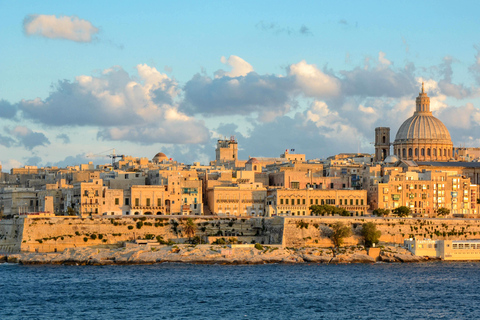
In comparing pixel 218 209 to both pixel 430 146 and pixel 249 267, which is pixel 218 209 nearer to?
pixel 249 267

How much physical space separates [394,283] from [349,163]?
4650cm

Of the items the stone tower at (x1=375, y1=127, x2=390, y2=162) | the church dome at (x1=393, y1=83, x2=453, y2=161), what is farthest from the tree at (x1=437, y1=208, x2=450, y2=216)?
the stone tower at (x1=375, y1=127, x2=390, y2=162)

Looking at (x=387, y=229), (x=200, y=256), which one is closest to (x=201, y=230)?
(x=200, y=256)

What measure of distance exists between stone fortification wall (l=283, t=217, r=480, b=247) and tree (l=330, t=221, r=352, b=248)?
526mm

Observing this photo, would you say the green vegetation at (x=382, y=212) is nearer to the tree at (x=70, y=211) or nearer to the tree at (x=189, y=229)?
the tree at (x=189, y=229)

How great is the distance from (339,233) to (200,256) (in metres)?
12.9

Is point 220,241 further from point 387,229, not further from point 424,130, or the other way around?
point 424,130

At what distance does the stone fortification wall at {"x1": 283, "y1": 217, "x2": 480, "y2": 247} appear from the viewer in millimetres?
77750

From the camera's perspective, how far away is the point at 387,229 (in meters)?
81.0

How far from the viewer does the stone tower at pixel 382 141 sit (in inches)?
4884

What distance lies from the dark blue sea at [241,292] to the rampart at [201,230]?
740 cm

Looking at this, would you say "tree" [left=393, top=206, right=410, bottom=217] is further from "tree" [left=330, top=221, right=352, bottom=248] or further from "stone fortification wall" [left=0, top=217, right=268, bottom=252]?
"stone fortification wall" [left=0, top=217, right=268, bottom=252]

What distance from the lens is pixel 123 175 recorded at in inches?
3597

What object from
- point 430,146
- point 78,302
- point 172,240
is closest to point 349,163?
point 430,146
